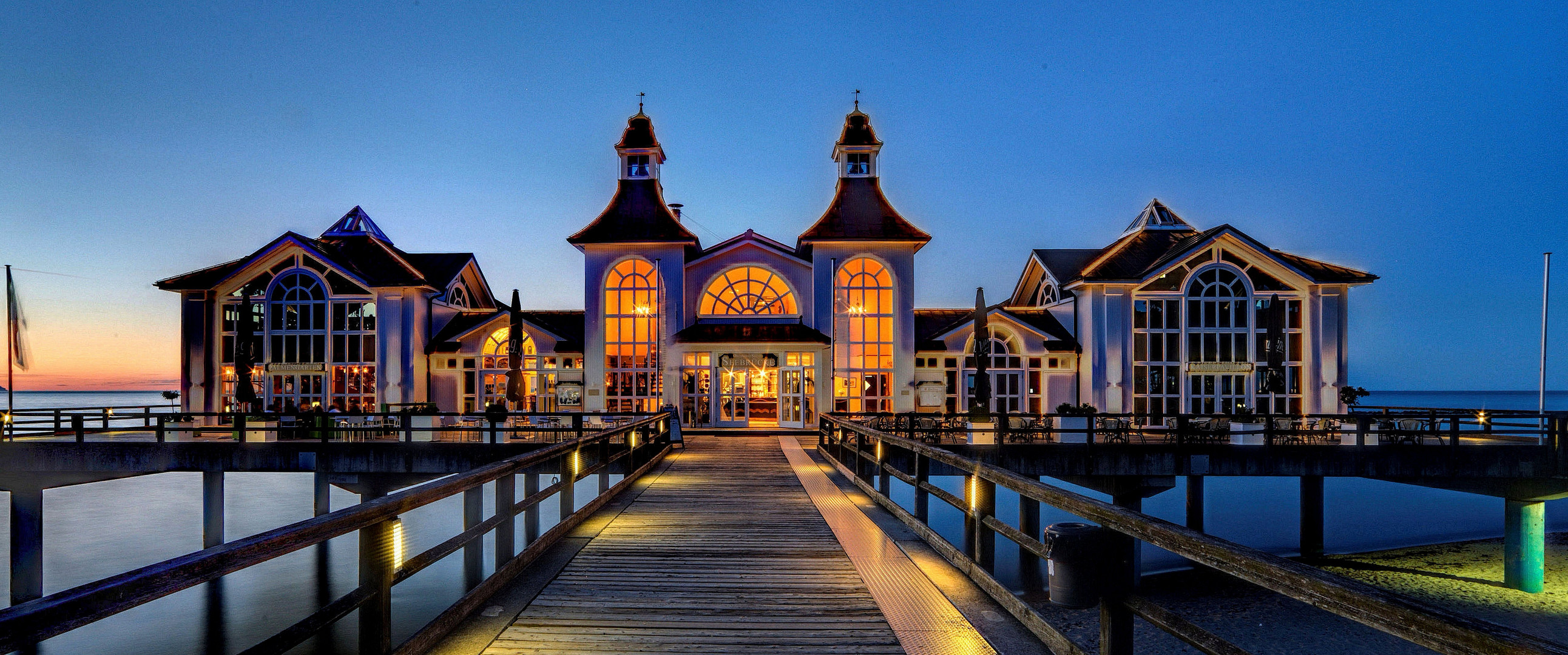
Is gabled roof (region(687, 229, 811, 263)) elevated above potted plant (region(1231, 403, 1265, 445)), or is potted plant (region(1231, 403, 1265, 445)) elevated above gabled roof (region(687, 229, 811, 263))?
gabled roof (region(687, 229, 811, 263))

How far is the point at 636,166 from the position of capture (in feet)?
90.9

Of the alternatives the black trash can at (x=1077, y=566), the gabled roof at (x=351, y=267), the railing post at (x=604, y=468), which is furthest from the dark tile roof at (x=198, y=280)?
the black trash can at (x=1077, y=566)

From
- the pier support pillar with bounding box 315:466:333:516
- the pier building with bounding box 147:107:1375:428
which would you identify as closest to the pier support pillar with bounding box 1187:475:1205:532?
the pier building with bounding box 147:107:1375:428

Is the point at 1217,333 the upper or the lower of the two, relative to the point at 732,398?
upper

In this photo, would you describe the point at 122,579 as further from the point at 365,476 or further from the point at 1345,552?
the point at 1345,552

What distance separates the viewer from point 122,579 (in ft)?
8.04

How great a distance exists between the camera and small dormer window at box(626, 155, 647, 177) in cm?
2761

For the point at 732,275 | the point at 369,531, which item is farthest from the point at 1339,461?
the point at 369,531

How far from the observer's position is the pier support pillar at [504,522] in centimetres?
597

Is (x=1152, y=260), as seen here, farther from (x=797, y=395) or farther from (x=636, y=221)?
(x=636, y=221)

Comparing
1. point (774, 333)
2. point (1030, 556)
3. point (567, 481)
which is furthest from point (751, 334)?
point (567, 481)

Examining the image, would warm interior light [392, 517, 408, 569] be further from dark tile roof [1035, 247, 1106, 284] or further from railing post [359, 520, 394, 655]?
dark tile roof [1035, 247, 1106, 284]

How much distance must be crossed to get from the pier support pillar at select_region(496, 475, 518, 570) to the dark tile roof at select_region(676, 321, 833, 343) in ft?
60.1

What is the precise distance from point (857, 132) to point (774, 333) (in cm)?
748
